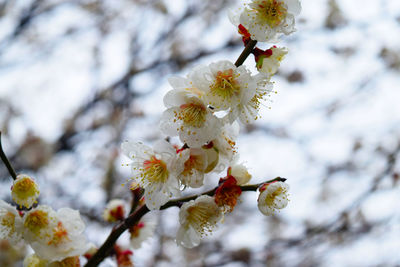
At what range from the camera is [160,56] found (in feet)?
17.3

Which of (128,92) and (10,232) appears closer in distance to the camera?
(10,232)

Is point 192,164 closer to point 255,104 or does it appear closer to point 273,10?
point 255,104

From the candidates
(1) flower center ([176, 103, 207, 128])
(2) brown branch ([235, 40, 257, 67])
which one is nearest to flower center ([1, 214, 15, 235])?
(1) flower center ([176, 103, 207, 128])

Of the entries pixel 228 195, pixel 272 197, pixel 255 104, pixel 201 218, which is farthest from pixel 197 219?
pixel 255 104

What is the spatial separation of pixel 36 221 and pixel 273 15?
105 centimetres

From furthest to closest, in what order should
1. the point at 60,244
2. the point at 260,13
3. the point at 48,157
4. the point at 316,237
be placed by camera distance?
the point at 48,157, the point at 316,237, the point at 60,244, the point at 260,13

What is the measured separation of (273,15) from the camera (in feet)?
3.95


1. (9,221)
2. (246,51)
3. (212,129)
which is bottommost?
(9,221)

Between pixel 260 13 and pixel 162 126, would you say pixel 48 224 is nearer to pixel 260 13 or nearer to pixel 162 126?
pixel 162 126

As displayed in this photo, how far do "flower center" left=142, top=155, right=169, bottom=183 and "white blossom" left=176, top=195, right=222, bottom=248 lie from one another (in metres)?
0.13

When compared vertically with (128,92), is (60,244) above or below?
above

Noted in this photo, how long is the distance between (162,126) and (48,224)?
54cm

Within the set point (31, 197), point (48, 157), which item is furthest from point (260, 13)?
point (48, 157)

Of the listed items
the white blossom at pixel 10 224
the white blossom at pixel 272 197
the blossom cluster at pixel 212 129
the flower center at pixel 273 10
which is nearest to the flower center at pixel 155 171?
the blossom cluster at pixel 212 129
